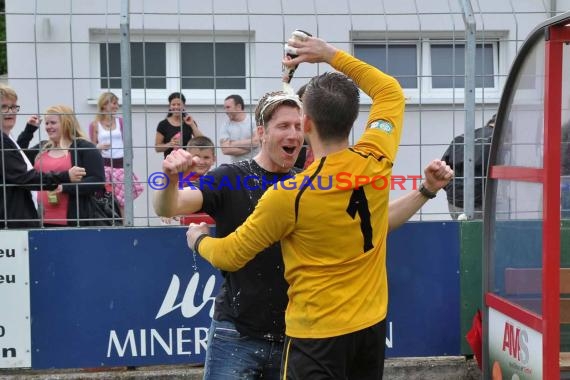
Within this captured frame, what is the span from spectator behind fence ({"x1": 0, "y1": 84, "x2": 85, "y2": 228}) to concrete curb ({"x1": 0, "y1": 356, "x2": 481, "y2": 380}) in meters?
1.01

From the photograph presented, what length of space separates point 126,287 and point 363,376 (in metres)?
2.59

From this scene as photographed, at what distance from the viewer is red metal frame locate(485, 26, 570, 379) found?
383cm

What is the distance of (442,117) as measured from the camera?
5551 mm

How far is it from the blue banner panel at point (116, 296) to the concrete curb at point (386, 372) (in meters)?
0.12

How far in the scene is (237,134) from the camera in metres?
5.40

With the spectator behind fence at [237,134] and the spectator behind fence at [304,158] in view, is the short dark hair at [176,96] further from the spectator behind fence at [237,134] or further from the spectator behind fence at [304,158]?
the spectator behind fence at [304,158]

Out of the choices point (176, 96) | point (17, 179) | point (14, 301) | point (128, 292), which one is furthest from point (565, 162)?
point (14, 301)

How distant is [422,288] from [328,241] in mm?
2746

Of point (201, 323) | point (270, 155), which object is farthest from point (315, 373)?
point (201, 323)

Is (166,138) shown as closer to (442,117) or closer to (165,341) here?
(165,341)

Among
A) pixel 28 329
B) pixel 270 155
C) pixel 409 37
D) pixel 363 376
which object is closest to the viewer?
pixel 363 376

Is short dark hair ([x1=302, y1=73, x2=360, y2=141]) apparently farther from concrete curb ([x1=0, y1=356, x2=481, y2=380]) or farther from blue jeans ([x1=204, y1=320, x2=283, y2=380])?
concrete curb ([x1=0, y1=356, x2=481, y2=380])

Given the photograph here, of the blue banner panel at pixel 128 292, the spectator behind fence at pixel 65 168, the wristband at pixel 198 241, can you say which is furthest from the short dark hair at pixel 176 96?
the wristband at pixel 198 241

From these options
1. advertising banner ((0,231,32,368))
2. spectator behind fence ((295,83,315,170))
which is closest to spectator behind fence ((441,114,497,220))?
spectator behind fence ((295,83,315,170))
